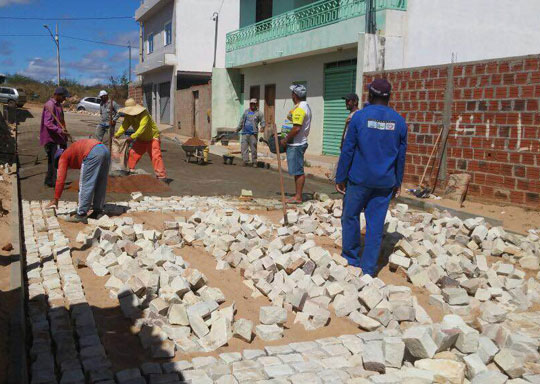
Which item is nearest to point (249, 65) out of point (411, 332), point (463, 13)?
point (463, 13)

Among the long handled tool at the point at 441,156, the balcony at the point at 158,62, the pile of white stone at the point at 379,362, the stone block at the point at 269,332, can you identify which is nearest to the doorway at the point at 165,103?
the balcony at the point at 158,62

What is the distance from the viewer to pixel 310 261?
191 inches

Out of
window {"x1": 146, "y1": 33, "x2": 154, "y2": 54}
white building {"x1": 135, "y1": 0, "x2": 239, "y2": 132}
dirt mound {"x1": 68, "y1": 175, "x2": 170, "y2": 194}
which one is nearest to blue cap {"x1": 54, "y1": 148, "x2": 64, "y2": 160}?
dirt mound {"x1": 68, "y1": 175, "x2": 170, "y2": 194}

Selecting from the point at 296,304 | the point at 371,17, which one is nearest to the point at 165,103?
the point at 371,17

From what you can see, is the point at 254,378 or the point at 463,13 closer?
the point at 254,378

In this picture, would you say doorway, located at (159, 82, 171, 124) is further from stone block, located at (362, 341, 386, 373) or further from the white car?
stone block, located at (362, 341, 386, 373)

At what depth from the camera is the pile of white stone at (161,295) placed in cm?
354

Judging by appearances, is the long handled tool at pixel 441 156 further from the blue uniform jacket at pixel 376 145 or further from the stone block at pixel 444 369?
the stone block at pixel 444 369

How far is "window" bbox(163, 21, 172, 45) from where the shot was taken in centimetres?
3002

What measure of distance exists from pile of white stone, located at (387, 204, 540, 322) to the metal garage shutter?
31.0 ft

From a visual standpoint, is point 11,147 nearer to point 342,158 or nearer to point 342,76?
point 342,76

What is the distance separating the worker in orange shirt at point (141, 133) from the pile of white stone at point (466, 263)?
451cm

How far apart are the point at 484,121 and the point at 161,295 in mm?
6829

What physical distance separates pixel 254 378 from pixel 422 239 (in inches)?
142
